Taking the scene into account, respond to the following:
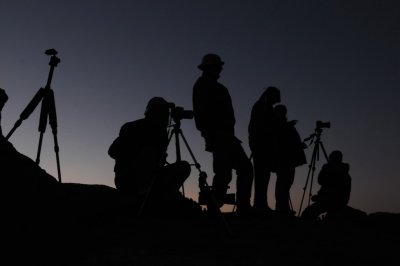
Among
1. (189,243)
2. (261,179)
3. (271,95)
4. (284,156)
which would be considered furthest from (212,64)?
(189,243)

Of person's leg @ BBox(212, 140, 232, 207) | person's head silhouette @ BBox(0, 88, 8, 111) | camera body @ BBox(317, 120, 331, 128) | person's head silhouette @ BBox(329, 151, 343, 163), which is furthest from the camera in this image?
camera body @ BBox(317, 120, 331, 128)

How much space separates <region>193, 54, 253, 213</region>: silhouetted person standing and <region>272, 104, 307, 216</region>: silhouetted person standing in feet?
Result: 4.71

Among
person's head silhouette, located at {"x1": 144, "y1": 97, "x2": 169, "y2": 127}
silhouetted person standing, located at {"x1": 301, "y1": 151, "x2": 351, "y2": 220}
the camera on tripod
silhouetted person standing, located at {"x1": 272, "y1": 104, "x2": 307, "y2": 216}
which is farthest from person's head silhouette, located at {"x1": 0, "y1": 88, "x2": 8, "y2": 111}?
silhouetted person standing, located at {"x1": 301, "y1": 151, "x2": 351, "y2": 220}

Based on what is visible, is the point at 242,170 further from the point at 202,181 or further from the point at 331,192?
the point at 331,192

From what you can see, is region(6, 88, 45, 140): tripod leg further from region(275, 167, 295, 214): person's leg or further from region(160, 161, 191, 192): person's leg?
region(275, 167, 295, 214): person's leg

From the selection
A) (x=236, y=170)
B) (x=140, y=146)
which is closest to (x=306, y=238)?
(x=236, y=170)

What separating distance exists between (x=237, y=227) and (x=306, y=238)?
0.93m

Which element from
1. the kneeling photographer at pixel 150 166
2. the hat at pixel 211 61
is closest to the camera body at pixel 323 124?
the hat at pixel 211 61

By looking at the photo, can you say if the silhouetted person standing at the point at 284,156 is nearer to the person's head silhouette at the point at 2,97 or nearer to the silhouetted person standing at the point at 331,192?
the silhouetted person standing at the point at 331,192

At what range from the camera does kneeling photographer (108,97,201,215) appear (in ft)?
21.6

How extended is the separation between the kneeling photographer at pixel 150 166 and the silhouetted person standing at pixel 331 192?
3177mm

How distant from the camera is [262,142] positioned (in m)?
8.18

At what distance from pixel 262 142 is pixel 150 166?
2414mm

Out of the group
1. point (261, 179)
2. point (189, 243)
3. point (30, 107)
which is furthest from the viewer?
point (261, 179)
